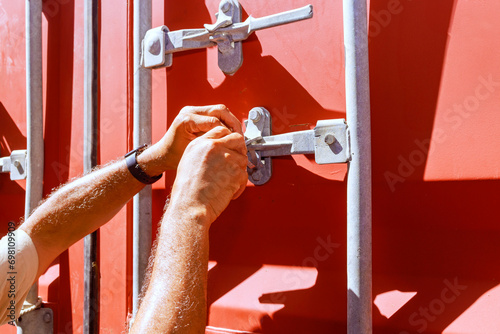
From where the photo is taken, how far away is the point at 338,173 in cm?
71

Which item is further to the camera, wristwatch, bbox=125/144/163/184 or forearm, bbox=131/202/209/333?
wristwatch, bbox=125/144/163/184

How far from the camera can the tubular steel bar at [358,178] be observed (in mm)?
597

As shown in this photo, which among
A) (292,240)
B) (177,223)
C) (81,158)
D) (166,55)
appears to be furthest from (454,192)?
(81,158)

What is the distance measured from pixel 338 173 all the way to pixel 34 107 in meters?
0.77

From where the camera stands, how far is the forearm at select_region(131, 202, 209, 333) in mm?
567

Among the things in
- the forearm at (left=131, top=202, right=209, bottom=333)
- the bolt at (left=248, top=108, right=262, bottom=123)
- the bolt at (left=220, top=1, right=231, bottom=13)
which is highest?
the bolt at (left=220, top=1, right=231, bottom=13)

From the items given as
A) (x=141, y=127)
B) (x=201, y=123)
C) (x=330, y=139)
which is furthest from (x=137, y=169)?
(x=330, y=139)

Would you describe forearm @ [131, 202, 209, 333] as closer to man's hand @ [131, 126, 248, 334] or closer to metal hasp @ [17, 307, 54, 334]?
man's hand @ [131, 126, 248, 334]

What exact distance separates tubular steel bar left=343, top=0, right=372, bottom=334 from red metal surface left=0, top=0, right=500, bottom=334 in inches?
3.3

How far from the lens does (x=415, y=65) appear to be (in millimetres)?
669

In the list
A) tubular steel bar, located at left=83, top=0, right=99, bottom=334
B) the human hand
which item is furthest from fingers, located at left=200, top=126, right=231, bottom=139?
tubular steel bar, located at left=83, top=0, right=99, bottom=334

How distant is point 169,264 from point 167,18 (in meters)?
0.55

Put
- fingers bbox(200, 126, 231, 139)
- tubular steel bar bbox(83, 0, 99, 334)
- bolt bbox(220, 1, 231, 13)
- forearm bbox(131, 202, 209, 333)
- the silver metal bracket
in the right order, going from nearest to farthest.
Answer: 1. forearm bbox(131, 202, 209, 333)
2. fingers bbox(200, 126, 231, 139)
3. bolt bbox(220, 1, 231, 13)
4. tubular steel bar bbox(83, 0, 99, 334)
5. the silver metal bracket

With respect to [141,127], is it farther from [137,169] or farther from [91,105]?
[91,105]
